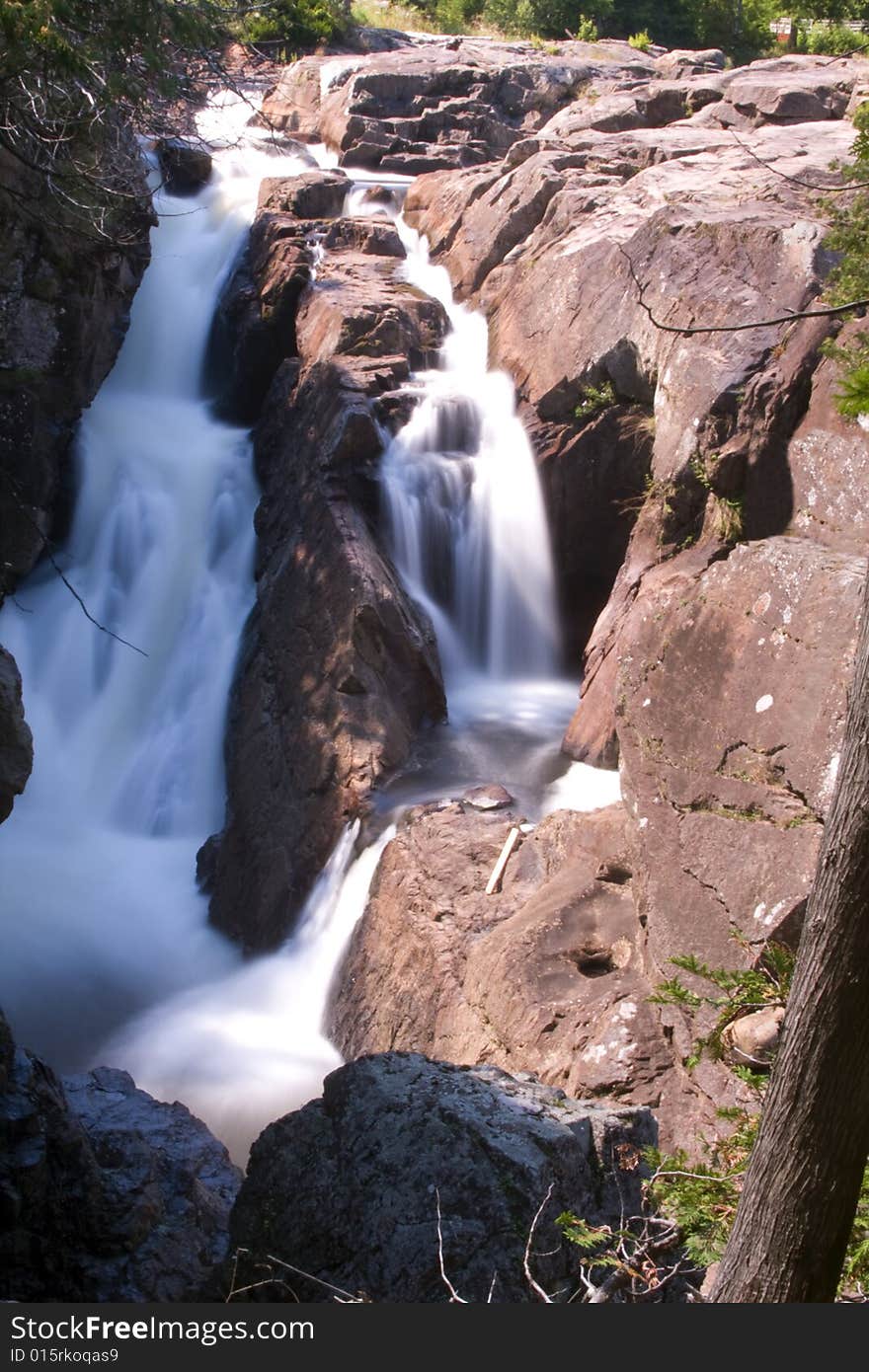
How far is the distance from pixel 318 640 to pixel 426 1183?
7725mm

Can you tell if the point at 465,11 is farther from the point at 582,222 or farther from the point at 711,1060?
the point at 711,1060

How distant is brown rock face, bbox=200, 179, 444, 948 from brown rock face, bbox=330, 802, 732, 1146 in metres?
1.31

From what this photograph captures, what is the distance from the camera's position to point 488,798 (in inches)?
379

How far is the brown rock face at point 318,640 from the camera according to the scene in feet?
34.0

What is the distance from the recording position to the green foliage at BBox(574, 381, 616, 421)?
12.3 m

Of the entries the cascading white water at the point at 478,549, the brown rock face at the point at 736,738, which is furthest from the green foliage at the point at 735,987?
the cascading white water at the point at 478,549

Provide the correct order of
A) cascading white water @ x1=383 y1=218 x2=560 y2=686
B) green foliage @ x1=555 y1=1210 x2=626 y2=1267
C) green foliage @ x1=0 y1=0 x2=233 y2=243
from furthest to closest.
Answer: cascading white water @ x1=383 y1=218 x2=560 y2=686
green foliage @ x1=0 y1=0 x2=233 y2=243
green foliage @ x1=555 y1=1210 x2=626 y2=1267

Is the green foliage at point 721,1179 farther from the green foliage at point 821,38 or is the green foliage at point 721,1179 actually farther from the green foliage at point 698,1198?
the green foliage at point 821,38

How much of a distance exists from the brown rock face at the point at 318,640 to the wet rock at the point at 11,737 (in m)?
3.29

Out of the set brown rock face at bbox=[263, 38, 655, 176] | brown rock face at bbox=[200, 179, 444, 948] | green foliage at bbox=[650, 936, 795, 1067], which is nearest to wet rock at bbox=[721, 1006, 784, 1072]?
green foliage at bbox=[650, 936, 795, 1067]

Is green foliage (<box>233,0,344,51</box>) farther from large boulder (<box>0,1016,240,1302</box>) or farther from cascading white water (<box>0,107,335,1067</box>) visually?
large boulder (<box>0,1016,240,1302</box>)

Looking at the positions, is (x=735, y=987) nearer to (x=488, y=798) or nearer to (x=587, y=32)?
(x=488, y=798)

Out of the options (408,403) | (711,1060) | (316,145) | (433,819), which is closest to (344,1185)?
(711,1060)

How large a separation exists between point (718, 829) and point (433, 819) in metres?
3.12
